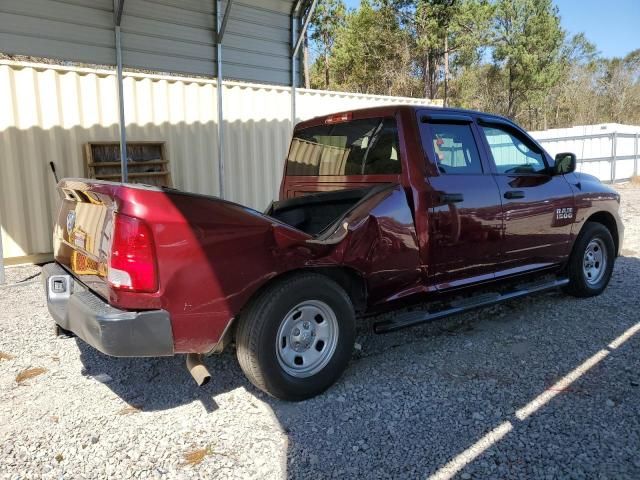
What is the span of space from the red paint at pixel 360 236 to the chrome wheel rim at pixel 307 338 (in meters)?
0.30

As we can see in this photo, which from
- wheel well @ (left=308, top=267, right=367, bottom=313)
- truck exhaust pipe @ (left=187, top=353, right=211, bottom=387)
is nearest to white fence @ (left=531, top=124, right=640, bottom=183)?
wheel well @ (left=308, top=267, right=367, bottom=313)

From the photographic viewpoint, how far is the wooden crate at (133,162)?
7664 millimetres

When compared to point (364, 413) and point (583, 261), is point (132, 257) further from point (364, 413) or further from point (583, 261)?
point (583, 261)

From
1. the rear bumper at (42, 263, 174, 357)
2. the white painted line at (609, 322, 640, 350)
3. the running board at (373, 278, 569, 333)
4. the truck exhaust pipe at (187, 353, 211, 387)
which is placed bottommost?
the white painted line at (609, 322, 640, 350)

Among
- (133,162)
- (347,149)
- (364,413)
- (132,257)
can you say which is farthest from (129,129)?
(364,413)

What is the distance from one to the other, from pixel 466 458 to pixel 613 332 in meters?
2.55

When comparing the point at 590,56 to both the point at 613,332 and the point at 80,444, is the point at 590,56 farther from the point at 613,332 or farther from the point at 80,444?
the point at 80,444

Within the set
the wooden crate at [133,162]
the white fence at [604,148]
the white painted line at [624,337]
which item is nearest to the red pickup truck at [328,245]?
the white painted line at [624,337]

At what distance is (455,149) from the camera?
4.14 metres

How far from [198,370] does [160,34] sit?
6.06 m

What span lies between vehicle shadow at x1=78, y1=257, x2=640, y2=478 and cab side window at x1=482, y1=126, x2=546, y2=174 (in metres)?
1.45

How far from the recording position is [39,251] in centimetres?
746

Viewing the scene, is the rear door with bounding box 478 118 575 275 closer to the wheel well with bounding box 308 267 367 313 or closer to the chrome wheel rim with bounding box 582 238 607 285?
the chrome wheel rim with bounding box 582 238 607 285

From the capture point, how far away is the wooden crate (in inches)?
302
